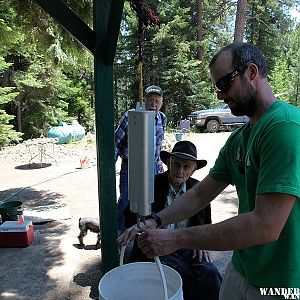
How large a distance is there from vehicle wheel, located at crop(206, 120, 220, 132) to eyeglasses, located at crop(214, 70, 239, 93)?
49.8 feet

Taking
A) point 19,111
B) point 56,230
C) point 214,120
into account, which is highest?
point 19,111

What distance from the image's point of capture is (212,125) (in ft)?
53.5

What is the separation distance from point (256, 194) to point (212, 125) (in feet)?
50.5

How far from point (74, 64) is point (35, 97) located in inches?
385

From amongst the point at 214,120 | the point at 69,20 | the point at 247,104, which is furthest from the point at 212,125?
the point at 247,104

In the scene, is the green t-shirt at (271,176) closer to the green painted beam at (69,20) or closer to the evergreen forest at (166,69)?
the green painted beam at (69,20)

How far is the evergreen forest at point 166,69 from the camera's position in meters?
15.0

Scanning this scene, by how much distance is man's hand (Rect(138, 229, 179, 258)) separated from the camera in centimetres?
126

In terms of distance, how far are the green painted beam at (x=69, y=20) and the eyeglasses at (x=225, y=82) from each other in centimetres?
167

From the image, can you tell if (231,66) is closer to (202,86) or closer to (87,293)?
(87,293)

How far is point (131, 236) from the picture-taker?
4.64ft

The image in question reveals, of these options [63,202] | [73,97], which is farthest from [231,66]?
[73,97]

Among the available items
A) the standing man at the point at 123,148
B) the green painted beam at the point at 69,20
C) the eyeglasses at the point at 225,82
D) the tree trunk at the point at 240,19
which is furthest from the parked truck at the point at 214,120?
the eyeglasses at the point at 225,82

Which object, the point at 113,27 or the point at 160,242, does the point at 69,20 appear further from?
the point at 160,242
